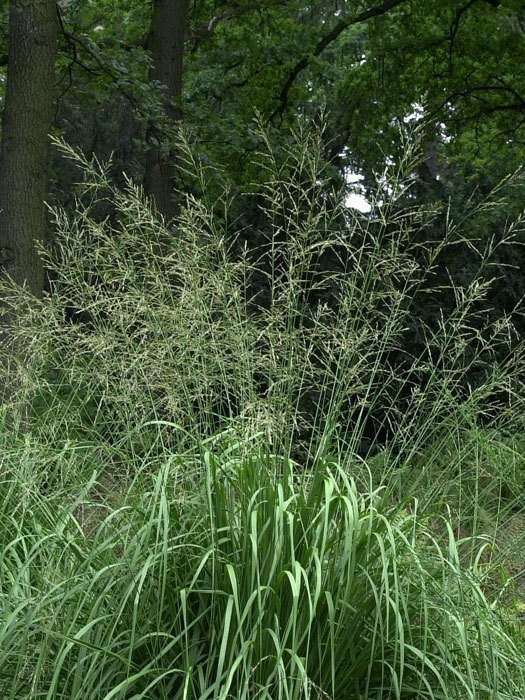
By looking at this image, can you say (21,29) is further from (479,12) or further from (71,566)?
(479,12)

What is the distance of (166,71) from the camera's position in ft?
26.2

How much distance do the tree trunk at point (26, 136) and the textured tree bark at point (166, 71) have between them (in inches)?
73.8

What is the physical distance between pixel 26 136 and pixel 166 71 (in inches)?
106

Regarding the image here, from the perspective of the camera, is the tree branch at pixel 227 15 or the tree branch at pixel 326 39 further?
the tree branch at pixel 326 39

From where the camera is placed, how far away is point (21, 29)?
18.6ft

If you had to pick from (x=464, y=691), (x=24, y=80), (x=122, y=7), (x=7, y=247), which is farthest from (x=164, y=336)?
(x=122, y=7)

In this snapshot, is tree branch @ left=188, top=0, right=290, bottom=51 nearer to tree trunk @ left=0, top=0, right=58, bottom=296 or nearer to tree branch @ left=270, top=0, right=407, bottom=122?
tree branch @ left=270, top=0, right=407, bottom=122

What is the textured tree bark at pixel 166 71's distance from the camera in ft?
24.8

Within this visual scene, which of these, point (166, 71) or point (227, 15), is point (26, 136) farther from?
point (227, 15)

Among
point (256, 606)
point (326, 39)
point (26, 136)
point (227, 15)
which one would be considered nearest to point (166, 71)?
point (227, 15)

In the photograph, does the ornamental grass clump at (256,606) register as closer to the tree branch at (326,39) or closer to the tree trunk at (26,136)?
the tree trunk at (26,136)

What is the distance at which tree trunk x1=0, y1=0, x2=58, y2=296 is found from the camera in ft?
18.3

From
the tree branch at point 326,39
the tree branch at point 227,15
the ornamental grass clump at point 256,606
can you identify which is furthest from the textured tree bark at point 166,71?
the ornamental grass clump at point 256,606

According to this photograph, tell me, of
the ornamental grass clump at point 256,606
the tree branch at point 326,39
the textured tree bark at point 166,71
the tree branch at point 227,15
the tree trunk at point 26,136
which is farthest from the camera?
the tree branch at point 326,39
